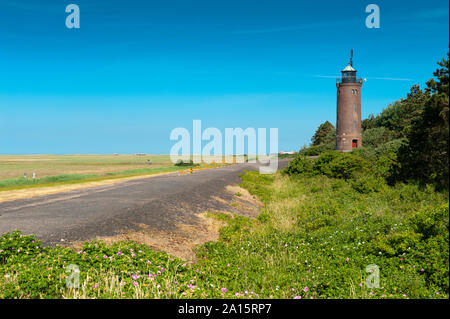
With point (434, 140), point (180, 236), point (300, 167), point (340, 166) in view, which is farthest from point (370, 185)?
point (434, 140)

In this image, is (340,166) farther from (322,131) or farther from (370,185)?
(322,131)

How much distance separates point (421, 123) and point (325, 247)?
6709mm

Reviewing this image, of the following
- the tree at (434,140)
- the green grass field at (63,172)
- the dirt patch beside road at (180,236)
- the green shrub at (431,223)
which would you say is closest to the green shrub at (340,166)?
the dirt patch beside road at (180,236)

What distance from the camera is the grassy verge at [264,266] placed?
19.1 ft

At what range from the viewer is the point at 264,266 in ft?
27.5

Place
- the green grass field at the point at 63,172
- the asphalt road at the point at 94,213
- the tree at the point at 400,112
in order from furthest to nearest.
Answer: the tree at the point at 400,112
the green grass field at the point at 63,172
the asphalt road at the point at 94,213

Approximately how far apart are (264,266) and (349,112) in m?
51.6

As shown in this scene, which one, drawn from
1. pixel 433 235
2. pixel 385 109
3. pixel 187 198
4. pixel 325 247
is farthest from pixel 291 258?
pixel 385 109

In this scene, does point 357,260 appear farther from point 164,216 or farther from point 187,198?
point 187,198

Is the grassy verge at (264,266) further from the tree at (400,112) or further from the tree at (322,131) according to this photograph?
the tree at (322,131)

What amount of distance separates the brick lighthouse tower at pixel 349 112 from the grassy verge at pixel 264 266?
149ft
